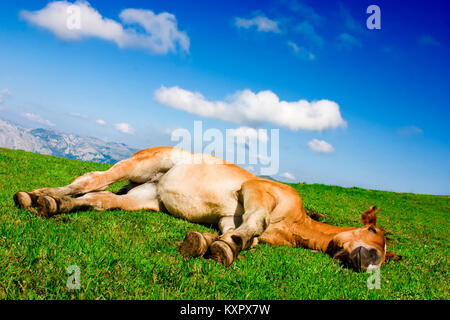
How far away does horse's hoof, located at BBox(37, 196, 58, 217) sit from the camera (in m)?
4.39

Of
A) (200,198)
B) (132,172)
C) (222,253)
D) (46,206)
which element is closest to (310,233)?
(200,198)

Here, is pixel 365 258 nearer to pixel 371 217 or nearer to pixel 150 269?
pixel 371 217

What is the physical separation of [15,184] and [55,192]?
10.2 feet

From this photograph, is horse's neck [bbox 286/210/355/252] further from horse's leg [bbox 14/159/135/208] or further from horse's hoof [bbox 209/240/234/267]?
horse's leg [bbox 14/159/135/208]

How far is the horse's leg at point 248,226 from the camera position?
3340mm

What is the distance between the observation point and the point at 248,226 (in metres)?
3.97

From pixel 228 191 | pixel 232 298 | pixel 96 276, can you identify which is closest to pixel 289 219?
pixel 228 191

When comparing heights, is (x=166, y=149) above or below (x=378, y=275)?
above

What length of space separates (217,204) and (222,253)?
2081 millimetres

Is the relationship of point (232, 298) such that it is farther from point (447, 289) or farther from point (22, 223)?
point (447, 289)

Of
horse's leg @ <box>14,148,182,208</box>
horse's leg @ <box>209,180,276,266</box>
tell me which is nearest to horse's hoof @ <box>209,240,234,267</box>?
horse's leg @ <box>209,180,276,266</box>

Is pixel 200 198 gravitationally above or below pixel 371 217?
above

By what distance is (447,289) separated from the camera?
3.99 m

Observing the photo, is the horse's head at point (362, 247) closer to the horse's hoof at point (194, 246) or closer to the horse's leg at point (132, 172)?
the horse's hoof at point (194, 246)
